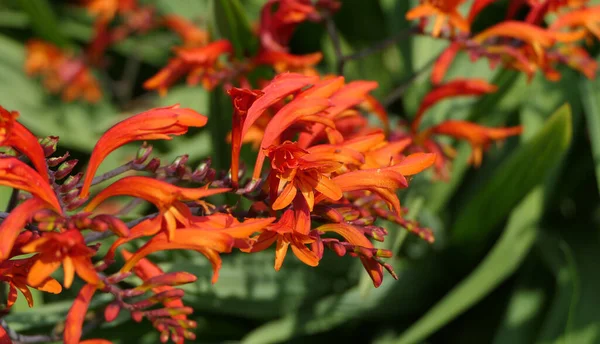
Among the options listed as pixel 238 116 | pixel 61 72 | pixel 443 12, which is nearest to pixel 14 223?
pixel 238 116

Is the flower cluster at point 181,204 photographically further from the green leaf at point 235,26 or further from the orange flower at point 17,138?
the green leaf at point 235,26

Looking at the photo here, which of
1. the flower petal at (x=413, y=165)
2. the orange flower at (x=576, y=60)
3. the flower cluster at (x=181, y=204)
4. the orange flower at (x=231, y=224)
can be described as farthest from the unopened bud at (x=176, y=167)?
the orange flower at (x=576, y=60)

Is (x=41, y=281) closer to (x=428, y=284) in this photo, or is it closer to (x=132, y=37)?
(x=428, y=284)

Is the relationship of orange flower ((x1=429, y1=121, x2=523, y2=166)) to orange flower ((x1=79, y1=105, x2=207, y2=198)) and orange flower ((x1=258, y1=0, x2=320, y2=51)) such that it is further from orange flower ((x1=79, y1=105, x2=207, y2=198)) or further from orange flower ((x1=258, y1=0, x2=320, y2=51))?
orange flower ((x1=79, y1=105, x2=207, y2=198))

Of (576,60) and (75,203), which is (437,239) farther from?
(75,203)

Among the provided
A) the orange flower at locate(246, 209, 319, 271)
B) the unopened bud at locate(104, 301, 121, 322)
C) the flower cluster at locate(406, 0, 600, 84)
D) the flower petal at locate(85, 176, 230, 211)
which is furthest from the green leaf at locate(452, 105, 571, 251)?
the unopened bud at locate(104, 301, 121, 322)
